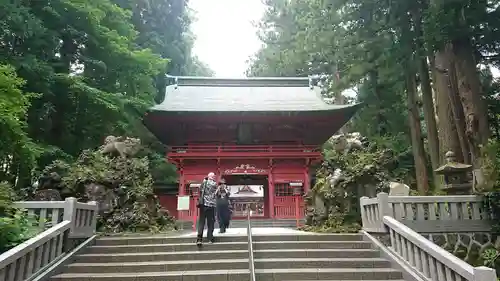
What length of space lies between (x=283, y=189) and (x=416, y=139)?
228 inches

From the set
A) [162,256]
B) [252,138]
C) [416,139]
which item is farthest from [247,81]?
[162,256]

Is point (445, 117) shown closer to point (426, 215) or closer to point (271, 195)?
point (426, 215)

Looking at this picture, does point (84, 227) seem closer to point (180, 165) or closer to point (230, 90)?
point (180, 165)

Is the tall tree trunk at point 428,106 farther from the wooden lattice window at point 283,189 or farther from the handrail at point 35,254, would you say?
the handrail at point 35,254

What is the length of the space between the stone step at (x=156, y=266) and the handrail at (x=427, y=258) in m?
2.48

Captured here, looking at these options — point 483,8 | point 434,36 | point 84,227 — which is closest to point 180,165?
point 84,227

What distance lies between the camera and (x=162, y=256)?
655 cm

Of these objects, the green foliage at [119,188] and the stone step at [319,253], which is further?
the green foliage at [119,188]

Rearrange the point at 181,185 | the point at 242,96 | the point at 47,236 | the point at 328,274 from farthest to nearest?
the point at 242,96 < the point at 181,185 < the point at 328,274 < the point at 47,236

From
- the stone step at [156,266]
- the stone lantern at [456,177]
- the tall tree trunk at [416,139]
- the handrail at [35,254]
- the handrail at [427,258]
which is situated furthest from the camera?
the tall tree trunk at [416,139]

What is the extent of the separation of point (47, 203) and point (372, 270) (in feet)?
18.2

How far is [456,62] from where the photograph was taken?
10.0 m

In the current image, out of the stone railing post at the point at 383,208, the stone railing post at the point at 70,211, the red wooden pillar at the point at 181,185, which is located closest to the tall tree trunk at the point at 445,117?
the stone railing post at the point at 383,208

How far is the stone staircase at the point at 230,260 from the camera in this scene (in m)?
5.78
